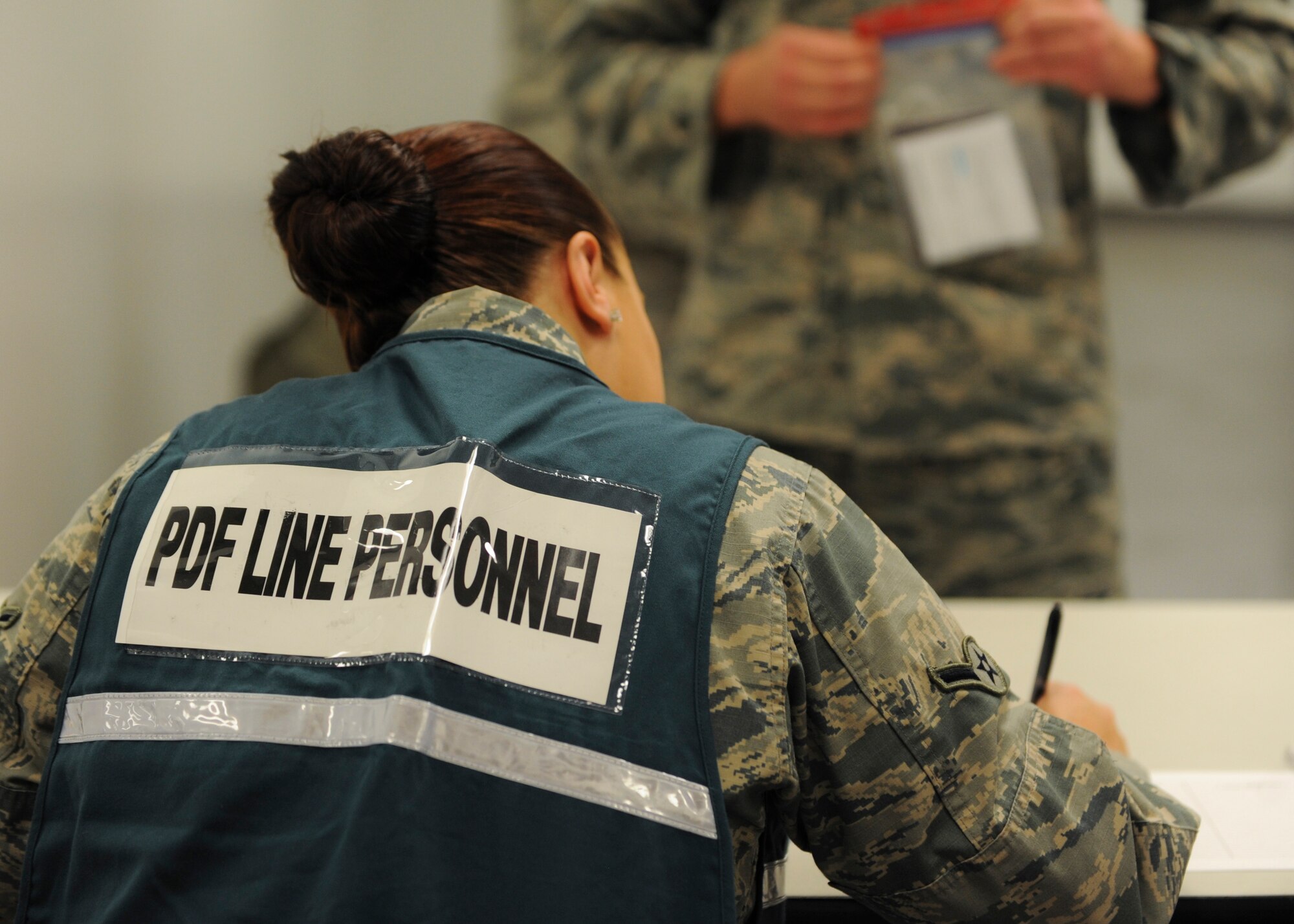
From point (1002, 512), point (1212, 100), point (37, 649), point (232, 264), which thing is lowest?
point (1002, 512)

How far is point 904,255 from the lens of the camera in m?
1.60

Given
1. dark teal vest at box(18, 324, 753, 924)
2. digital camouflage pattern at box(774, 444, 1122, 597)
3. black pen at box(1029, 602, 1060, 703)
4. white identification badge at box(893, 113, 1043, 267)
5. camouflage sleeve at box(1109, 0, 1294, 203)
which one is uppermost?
camouflage sleeve at box(1109, 0, 1294, 203)

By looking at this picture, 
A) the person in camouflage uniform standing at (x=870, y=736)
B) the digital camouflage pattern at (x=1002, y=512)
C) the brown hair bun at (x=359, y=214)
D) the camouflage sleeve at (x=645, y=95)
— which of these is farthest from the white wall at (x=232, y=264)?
the person in camouflage uniform standing at (x=870, y=736)

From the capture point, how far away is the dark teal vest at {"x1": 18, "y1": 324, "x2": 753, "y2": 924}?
0.55m

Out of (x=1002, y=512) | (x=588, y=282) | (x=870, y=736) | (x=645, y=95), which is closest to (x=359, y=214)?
(x=588, y=282)

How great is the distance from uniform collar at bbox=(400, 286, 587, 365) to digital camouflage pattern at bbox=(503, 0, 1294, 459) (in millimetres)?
971

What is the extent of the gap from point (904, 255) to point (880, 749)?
3.65 feet

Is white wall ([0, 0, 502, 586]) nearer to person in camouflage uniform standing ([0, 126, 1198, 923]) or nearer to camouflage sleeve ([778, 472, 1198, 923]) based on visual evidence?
person in camouflage uniform standing ([0, 126, 1198, 923])

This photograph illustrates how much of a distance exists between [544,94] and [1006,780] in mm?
1866

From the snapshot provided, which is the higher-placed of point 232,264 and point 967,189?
point 967,189

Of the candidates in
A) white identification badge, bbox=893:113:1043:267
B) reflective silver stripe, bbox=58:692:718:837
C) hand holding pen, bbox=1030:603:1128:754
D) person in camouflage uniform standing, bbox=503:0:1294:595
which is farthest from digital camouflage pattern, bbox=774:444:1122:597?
reflective silver stripe, bbox=58:692:718:837

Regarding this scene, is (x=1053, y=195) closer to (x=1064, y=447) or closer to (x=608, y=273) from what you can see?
(x=1064, y=447)

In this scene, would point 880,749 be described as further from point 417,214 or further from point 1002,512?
point 1002,512

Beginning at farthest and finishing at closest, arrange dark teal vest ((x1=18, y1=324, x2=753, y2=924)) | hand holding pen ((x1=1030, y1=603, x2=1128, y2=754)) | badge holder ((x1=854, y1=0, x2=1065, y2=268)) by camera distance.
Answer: badge holder ((x1=854, y1=0, x2=1065, y2=268))
hand holding pen ((x1=1030, y1=603, x2=1128, y2=754))
dark teal vest ((x1=18, y1=324, x2=753, y2=924))
